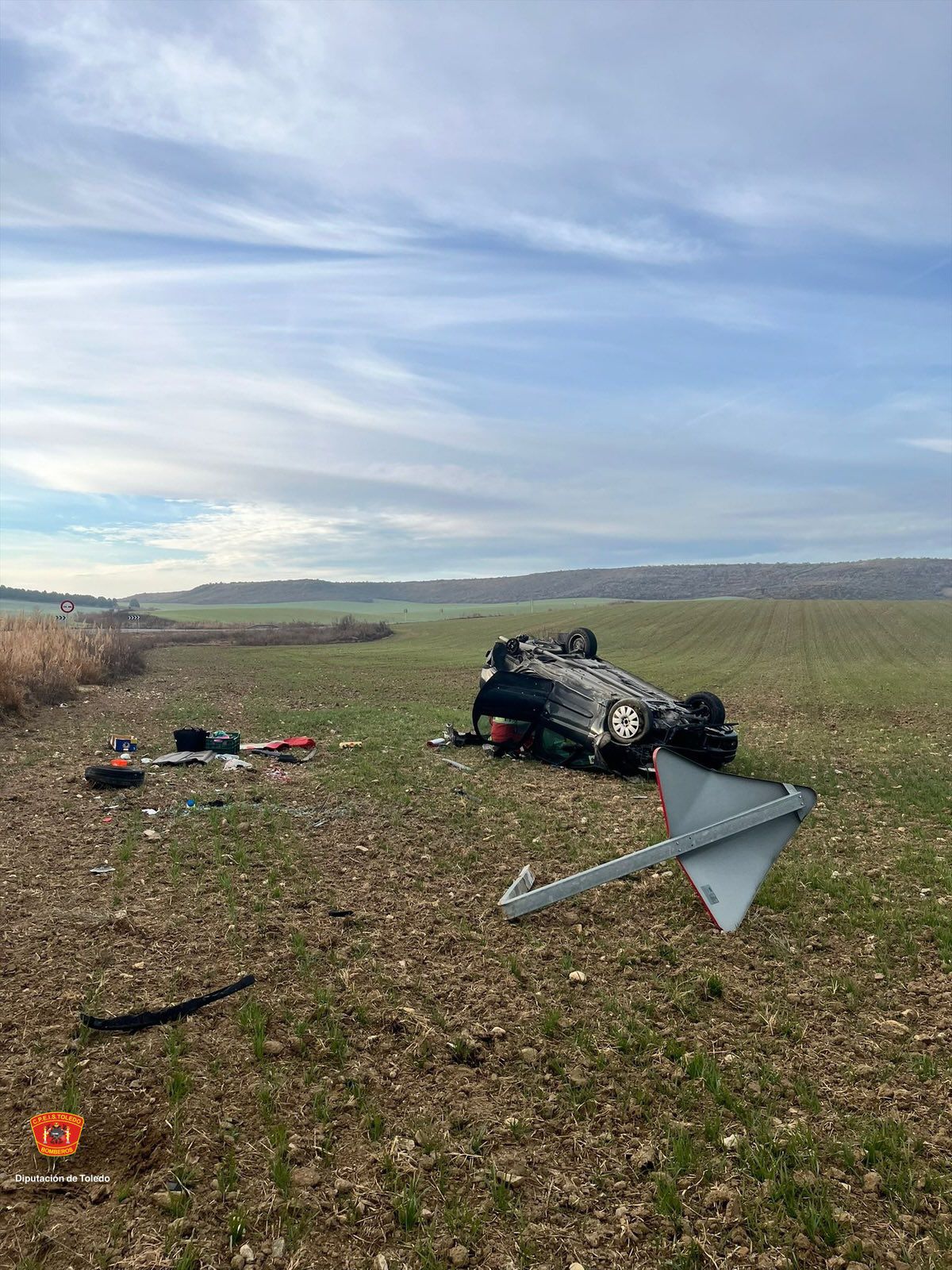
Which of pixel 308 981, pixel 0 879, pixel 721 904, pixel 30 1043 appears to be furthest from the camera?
pixel 0 879

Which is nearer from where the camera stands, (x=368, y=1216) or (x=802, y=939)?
(x=368, y=1216)

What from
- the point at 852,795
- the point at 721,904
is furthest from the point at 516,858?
the point at 852,795

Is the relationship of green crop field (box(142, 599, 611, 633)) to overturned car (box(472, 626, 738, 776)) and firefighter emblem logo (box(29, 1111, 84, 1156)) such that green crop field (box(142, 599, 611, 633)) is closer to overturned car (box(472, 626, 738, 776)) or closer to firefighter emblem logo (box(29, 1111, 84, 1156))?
overturned car (box(472, 626, 738, 776))

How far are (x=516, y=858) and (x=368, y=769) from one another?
4973 millimetres

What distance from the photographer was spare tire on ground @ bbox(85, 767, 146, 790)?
1077cm

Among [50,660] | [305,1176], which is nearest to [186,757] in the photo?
[305,1176]

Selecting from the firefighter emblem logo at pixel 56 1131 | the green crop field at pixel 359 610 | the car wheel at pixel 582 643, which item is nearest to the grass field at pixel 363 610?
the green crop field at pixel 359 610

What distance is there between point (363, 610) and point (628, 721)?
466ft

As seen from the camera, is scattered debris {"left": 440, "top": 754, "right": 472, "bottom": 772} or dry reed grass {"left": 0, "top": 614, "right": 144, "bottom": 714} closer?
scattered debris {"left": 440, "top": 754, "right": 472, "bottom": 772}

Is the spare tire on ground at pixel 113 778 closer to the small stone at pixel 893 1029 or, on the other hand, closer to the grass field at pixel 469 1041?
the grass field at pixel 469 1041

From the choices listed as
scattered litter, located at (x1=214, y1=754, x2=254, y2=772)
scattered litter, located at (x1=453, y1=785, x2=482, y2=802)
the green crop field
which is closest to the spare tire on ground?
scattered litter, located at (x1=214, y1=754, x2=254, y2=772)

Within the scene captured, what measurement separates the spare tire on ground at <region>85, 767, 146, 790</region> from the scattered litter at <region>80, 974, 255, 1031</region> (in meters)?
6.56

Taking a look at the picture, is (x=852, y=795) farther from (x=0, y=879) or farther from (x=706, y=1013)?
(x=0, y=879)

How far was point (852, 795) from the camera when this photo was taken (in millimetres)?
10898
